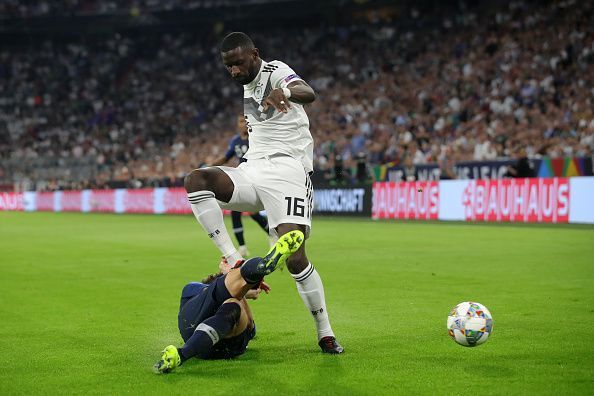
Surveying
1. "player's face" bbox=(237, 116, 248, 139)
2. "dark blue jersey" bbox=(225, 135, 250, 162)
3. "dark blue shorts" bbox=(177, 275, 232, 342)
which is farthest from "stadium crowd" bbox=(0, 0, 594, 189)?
"dark blue shorts" bbox=(177, 275, 232, 342)

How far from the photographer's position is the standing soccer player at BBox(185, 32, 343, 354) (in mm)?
6277

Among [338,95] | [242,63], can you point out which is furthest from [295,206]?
[338,95]

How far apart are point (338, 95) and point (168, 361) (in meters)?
34.0

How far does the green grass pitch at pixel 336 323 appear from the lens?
525cm

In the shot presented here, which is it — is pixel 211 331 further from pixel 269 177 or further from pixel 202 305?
pixel 269 177

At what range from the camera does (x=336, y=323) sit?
7.59m

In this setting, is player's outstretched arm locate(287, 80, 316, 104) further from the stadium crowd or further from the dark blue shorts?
the stadium crowd

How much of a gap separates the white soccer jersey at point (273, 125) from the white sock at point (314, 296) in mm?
918

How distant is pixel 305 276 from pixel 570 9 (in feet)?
97.4

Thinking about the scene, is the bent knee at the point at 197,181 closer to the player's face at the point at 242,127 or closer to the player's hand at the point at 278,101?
the player's hand at the point at 278,101

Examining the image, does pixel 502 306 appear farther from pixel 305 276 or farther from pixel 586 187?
pixel 586 187

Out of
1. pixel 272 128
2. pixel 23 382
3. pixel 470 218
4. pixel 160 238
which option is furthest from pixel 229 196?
pixel 470 218

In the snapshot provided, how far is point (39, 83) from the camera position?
53219 millimetres

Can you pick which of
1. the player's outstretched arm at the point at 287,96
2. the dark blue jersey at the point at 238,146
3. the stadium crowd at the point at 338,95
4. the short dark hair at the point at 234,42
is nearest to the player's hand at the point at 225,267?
the player's outstretched arm at the point at 287,96
